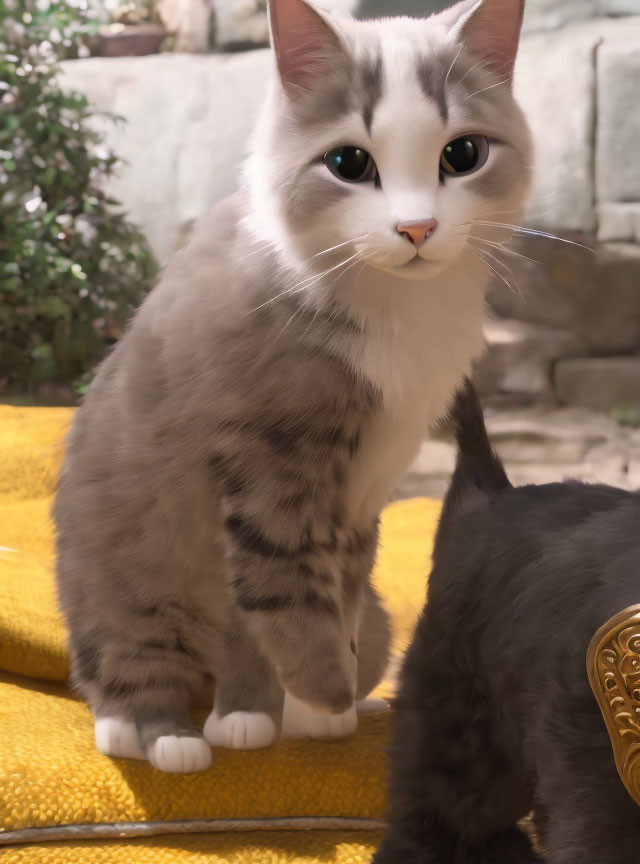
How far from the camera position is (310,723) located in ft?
3.13

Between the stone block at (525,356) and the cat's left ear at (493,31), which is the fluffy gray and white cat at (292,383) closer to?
the cat's left ear at (493,31)

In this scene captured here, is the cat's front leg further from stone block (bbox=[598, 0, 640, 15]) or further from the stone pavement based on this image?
stone block (bbox=[598, 0, 640, 15])

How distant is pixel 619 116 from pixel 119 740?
Answer: 2.50 meters

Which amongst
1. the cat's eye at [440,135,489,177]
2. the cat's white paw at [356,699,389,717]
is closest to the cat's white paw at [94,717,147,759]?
the cat's white paw at [356,699,389,717]

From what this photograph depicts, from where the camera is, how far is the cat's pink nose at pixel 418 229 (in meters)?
0.69

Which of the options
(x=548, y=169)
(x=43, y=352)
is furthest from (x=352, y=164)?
(x=548, y=169)

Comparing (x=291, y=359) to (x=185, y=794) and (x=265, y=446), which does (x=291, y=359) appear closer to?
(x=265, y=446)

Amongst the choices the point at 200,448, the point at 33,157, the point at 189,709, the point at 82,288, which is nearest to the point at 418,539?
the point at 189,709

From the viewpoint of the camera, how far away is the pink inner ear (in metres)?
0.77

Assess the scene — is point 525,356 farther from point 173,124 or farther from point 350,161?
point 350,161

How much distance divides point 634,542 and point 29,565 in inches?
39.1

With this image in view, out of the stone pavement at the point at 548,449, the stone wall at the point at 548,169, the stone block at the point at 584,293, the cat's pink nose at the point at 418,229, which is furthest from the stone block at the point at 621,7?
the cat's pink nose at the point at 418,229

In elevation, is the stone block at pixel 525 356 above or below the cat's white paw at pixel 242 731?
below

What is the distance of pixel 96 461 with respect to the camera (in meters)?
0.92
